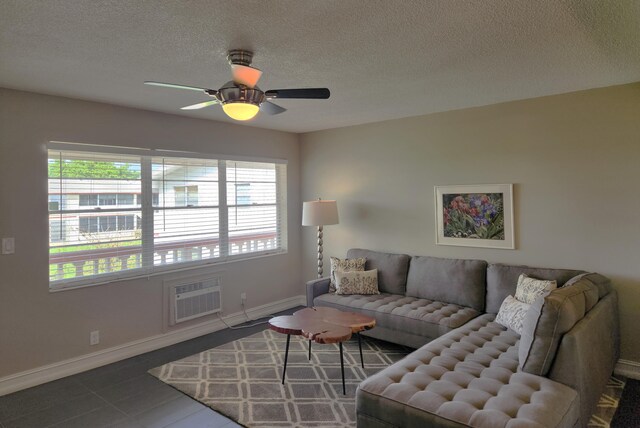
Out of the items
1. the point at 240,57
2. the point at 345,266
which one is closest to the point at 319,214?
the point at 345,266

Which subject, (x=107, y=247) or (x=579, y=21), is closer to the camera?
(x=579, y=21)

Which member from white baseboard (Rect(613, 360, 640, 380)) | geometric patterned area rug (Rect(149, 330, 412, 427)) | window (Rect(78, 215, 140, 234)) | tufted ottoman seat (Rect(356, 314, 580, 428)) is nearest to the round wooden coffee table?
geometric patterned area rug (Rect(149, 330, 412, 427))

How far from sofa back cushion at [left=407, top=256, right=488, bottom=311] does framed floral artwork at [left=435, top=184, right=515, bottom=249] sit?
0.27 m

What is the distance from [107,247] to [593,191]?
15.0ft

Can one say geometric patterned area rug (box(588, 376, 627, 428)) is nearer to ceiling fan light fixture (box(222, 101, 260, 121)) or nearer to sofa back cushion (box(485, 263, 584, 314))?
sofa back cushion (box(485, 263, 584, 314))

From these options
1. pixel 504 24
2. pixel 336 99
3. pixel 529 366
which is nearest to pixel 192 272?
pixel 336 99

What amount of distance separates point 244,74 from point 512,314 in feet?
9.02

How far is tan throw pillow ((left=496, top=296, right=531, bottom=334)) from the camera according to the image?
3074mm

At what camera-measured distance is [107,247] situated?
3.84 metres

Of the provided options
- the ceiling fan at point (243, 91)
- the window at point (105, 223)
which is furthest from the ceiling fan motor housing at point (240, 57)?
the window at point (105, 223)

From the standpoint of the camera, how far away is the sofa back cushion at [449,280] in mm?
3881

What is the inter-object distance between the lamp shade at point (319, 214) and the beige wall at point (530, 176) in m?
0.46

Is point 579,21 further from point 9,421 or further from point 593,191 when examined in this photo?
point 9,421

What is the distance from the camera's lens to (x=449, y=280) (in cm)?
Answer: 403
